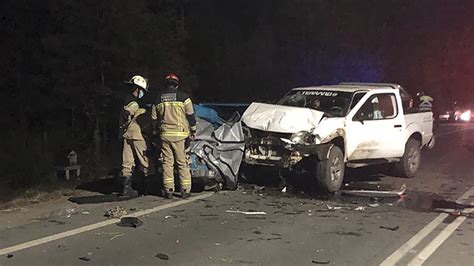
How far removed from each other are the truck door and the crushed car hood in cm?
79

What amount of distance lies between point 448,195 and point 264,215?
3.81 meters

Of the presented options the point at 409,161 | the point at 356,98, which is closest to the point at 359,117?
the point at 356,98

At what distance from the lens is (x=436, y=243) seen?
265 inches

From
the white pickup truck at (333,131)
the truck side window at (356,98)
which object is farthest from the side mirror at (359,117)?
the truck side window at (356,98)

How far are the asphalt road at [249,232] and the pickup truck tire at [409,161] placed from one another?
1908 mm

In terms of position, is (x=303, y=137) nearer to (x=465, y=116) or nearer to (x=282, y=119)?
(x=282, y=119)

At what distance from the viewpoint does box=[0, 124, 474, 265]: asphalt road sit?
601 cm

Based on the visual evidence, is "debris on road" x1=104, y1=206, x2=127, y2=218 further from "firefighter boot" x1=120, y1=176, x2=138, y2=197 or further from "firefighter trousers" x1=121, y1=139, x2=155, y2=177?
"firefighter trousers" x1=121, y1=139, x2=155, y2=177

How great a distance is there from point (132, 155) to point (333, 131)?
11.4ft

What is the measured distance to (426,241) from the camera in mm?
6812

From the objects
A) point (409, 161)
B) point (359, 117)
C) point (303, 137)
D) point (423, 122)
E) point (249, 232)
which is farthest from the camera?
point (423, 122)

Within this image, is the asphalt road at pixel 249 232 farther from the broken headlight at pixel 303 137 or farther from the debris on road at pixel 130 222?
the broken headlight at pixel 303 137

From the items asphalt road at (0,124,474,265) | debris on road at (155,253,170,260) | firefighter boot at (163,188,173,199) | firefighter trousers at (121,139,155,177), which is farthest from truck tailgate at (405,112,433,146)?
debris on road at (155,253,170,260)

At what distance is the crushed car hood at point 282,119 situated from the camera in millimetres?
10141
